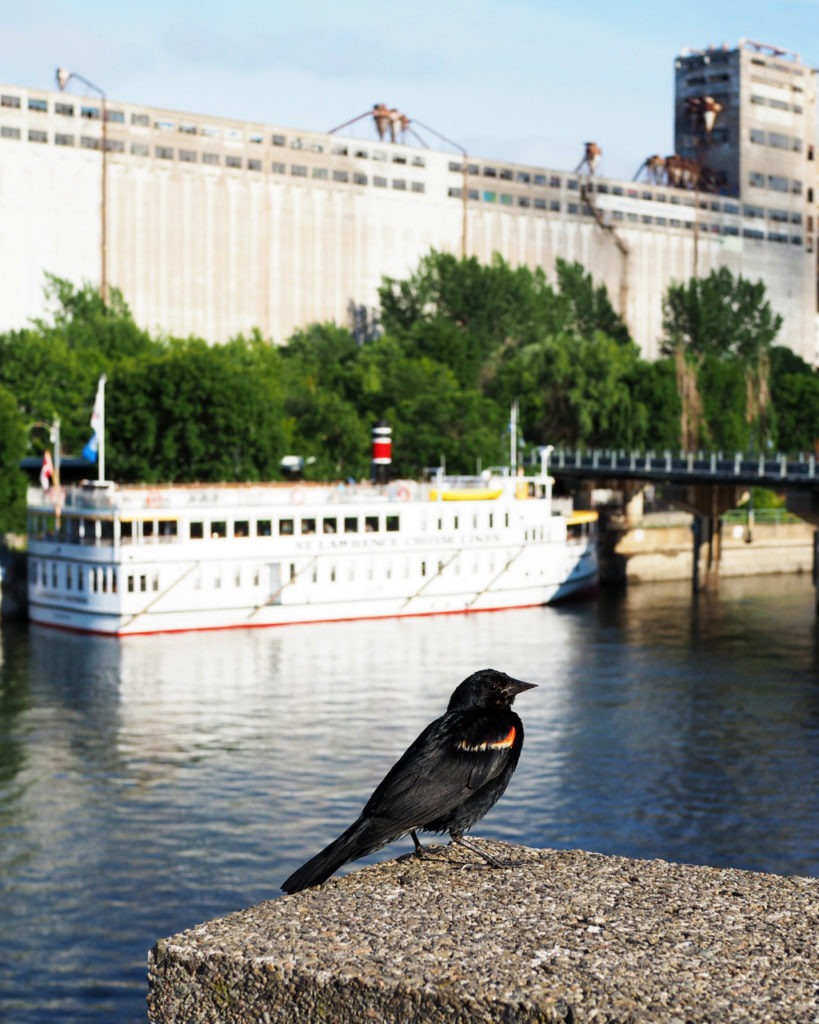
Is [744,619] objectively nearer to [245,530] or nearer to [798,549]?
[245,530]

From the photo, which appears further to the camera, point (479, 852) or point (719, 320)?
point (719, 320)

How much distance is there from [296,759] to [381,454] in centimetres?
4929

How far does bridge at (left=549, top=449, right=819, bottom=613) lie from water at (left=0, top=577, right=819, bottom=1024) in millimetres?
21267

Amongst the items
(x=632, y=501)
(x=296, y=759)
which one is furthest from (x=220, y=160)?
(x=296, y=759)

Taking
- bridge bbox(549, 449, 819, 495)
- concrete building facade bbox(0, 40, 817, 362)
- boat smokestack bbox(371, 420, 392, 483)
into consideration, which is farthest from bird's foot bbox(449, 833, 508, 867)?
concrete building facade bbox(0, 40, 817, 362)

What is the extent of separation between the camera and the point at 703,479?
339 ft

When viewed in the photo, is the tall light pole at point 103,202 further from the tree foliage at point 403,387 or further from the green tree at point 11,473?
the green tree at point 11,473

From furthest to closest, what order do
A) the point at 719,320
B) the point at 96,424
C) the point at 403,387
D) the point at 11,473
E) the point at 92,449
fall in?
1. the point at 719,320
2. the point at 403,387
3. the point at 11,473
4. the point at 92,449
5. the point at 96,424

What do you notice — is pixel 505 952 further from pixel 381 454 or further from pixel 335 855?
pixel 381 454

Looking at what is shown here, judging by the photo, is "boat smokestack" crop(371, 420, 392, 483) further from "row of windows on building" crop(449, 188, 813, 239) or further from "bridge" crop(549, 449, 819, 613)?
"row of windows on building" crop(449, 188, 813, 239)

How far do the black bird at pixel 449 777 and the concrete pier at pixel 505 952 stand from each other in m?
0.34

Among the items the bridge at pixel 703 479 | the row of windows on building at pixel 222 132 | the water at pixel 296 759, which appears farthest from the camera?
the row of windows on building at pixel 222 132

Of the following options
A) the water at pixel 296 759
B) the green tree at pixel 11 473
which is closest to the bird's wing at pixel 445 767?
the water at pixel 296 759

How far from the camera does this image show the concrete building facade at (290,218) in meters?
135
